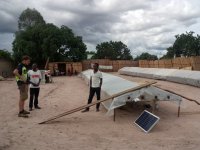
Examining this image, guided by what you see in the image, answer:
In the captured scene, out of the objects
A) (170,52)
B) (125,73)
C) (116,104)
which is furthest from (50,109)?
(170,52)

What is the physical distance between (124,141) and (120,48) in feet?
294

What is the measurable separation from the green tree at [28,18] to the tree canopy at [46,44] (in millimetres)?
6970

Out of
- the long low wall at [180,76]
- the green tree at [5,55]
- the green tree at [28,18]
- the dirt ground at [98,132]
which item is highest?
the green tree at [28,18]

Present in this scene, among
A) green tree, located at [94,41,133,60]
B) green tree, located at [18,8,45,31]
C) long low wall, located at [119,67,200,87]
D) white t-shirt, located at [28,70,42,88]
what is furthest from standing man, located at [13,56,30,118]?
green tree, located at [94,41,133,60]

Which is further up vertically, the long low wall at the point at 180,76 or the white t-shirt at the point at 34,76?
the white t-shirt at the point at 34,76

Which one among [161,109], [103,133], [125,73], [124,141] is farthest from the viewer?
[125,73]

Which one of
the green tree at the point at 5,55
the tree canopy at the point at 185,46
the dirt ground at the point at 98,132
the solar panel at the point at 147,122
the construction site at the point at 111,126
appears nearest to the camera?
the dirt ground at the point at 98,132

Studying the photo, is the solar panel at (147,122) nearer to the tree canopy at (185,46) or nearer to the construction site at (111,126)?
the construction site at (111,126)

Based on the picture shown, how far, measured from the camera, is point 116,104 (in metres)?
9.03

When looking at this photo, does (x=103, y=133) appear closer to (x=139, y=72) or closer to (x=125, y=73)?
(x=139, y=72)

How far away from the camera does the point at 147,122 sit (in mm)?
8180

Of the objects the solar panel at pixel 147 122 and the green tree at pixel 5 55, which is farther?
the green tree at pixel 5 55

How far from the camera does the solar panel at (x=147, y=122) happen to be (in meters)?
7.89

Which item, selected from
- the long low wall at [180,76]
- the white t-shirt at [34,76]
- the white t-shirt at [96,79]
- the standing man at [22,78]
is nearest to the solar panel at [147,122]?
the white t-shirt at [96,79]
